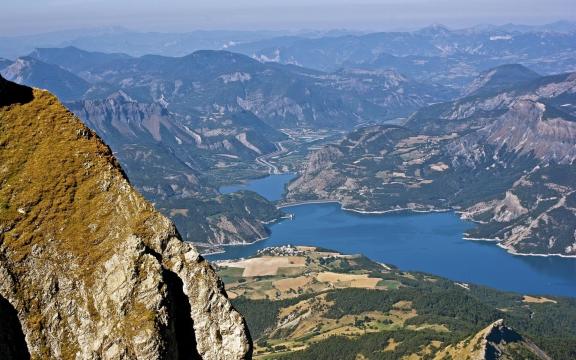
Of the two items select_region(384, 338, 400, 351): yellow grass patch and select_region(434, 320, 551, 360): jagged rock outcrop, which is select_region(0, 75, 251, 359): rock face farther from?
select_region(384, 338, 400, 351): yellow grass patch

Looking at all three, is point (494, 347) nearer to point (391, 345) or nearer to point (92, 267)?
point (391, 345)

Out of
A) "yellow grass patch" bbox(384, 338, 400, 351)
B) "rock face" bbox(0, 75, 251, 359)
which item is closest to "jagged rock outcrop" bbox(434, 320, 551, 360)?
"yellow grass patch" bbox(384, 338, 400, 351)

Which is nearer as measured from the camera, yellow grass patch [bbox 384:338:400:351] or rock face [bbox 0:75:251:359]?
rock face [bbox 0:75:251:359]

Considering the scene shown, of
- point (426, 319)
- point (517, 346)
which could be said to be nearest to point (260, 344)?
point (426, 319)

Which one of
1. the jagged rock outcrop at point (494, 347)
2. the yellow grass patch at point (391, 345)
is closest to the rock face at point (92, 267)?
the jagged rock outcrop at point (494, 347)

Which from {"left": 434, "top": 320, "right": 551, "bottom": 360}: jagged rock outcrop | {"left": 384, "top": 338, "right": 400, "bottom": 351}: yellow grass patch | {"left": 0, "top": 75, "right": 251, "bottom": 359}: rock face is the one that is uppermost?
{"left": 0, "top": 75, "right": 251, "bottom": 359}: rock face

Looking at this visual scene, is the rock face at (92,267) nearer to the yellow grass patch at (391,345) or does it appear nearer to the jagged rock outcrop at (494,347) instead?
the jagged rock outcrop at (494,347)
